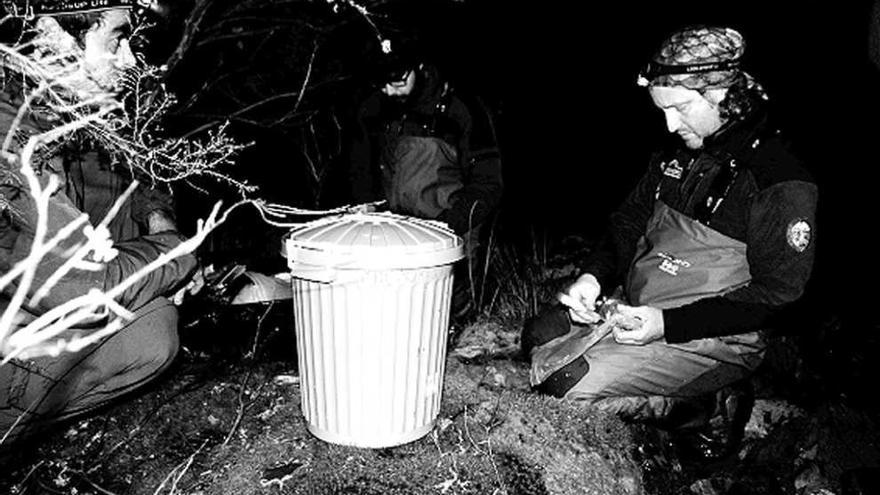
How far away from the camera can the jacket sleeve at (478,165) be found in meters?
4.36

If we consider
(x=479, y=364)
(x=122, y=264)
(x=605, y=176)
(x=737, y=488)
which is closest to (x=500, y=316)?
(x=479, y=364)

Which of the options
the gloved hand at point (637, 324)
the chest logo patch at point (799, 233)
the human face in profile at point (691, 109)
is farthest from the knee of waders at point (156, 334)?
the chest logo patch at point (799, 233)

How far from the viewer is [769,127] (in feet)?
9.54

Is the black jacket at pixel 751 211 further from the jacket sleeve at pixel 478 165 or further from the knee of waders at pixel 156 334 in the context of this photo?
the knee of waders at pixel 156 334

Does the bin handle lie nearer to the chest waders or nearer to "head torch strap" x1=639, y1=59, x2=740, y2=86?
the chest waders

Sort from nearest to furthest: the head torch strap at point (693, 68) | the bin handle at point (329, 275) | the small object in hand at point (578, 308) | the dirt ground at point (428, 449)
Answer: the bin handle at point (329, 275), the dirt ground at point (428, 449), the head torch strap at point (693, 68), the small object in hand at point (578, 308)

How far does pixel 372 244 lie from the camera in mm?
2480

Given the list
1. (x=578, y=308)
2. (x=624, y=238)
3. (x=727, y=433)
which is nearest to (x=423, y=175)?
(x=624, y=238)

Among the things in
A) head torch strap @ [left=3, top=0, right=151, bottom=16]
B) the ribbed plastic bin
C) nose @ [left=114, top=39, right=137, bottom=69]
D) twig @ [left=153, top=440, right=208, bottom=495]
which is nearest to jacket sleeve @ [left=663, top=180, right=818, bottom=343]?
the ribbed plastic bin

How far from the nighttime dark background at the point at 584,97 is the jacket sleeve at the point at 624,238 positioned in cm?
80

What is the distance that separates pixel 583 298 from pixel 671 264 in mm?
498

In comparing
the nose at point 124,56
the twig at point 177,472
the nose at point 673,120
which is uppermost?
the nose at point 124,56

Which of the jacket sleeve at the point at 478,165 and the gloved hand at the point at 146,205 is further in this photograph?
the jacket sleeve at the point at 478,165

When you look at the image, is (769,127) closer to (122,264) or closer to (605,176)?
(122,264)
